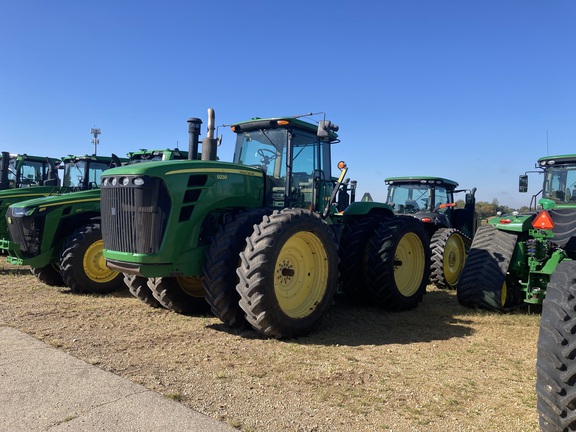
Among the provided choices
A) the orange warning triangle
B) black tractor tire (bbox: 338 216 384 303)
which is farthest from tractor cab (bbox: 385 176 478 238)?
the orange warning triangle

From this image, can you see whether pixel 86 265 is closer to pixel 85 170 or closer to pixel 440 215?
pixel 85 170

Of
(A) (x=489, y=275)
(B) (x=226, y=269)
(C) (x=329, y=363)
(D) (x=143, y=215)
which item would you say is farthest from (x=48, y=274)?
(A) (x=489, y=275)

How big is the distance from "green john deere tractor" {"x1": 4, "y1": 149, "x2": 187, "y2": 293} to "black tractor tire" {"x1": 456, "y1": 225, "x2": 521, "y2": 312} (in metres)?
5.77

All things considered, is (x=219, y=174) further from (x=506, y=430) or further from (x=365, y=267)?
(x=506, y=430)

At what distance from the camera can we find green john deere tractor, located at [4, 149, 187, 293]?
7.54 metres

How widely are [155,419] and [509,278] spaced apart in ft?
18.8

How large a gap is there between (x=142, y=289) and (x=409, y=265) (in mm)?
4226

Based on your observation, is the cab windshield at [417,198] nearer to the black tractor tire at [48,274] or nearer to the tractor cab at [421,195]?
the tractor cab at [421,195]

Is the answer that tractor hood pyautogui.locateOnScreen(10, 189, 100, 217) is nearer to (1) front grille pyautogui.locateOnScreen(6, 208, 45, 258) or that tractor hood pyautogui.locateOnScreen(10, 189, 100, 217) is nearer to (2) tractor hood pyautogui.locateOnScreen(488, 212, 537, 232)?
(1) front grille pyautogui.locateOnScreen(6, 208, 45, 258)

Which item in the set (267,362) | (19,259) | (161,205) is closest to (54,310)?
(19,259)

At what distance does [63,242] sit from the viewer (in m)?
8.01

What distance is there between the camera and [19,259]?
25.7ft

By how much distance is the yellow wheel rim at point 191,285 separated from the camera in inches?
250

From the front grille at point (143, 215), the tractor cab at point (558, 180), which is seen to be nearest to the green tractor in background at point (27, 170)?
the front grille at point (143, 215)
